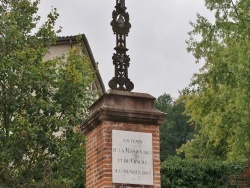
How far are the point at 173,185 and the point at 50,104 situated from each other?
4291 millimetres

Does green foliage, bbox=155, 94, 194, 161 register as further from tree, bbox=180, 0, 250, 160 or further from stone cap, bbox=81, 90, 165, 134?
stone cap, bbox=81, 90, 165, 134

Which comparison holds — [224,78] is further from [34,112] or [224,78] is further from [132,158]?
[132,158]

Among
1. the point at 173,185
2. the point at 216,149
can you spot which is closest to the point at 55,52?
the point at 216,149

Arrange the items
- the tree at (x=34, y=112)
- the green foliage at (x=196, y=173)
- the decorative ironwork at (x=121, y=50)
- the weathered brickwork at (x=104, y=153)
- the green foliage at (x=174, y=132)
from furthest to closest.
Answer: the green foliage at (x=174, y=132)
the green foliage at (x=196, y=173)
the tree at (x=34, y=112)
the decorative ironwork at (x=121, y=50)
the weathered brickwork at (x=104, y=153)

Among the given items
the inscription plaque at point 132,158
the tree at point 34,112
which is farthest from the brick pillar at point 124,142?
the tree at point 34,112

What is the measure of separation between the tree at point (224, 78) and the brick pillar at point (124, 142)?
9.80 meters

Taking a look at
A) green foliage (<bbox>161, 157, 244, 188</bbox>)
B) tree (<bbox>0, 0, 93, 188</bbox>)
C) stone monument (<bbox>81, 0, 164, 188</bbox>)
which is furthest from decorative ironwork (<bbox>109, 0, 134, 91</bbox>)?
green foliage (<bbox>161, 157, 244, 188</bbox>)

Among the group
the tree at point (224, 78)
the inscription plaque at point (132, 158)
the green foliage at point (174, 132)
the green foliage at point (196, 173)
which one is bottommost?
the inscription plaque at point (132, 158)

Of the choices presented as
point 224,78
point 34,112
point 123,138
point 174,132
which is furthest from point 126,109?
point 174,132

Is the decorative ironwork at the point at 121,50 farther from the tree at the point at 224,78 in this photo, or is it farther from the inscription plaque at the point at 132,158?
the tree at the point at 224,78

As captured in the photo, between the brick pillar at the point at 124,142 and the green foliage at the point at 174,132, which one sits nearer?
the brick pillar at the point at 124,142

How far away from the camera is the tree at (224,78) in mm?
19172

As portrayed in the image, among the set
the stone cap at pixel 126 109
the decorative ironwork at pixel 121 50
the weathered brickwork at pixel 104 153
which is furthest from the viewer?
the decorative ironwork at pixel 121 50

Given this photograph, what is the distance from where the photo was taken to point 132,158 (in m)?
8.97
